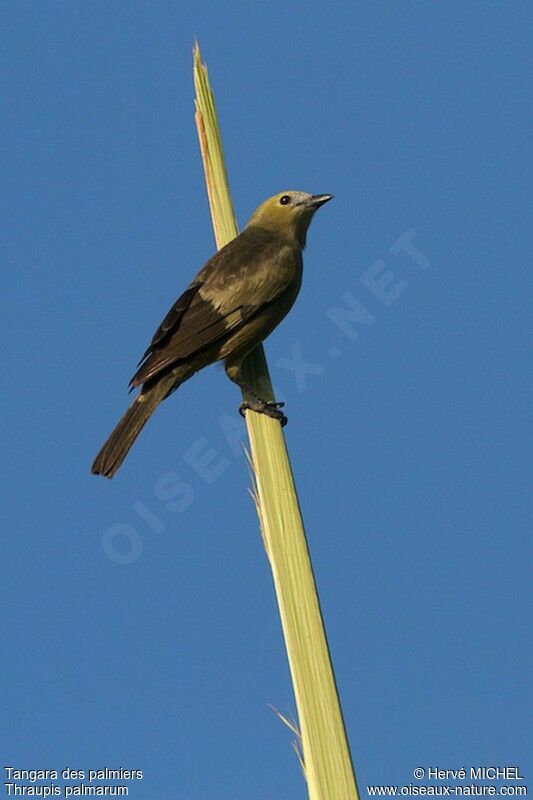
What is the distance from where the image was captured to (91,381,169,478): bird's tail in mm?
4758

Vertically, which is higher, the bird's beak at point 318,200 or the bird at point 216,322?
the bird's beak at point 318,200

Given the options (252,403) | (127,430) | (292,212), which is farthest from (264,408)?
(292,212)

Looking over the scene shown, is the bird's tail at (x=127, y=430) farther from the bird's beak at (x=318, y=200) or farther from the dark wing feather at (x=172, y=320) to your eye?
the bird's beak at (x=318, y=200)

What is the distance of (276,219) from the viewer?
607 centimetres

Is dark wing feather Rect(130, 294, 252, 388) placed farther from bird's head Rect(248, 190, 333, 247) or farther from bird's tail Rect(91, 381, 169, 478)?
bird's head Rect(248, 190, 333, 247)

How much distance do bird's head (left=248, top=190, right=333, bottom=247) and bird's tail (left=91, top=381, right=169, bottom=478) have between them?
4.97ft

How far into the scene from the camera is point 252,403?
14.5ft

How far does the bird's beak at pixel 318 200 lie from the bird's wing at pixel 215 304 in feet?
2.77

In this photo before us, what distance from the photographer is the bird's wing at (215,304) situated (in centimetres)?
505

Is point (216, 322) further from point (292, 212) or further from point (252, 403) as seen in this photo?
point (292, 212)

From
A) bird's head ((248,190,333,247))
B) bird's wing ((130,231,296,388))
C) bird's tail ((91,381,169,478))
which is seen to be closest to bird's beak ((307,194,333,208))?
bird's head ((248,190,333,247))

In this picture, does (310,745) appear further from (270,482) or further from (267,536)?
(270,482)

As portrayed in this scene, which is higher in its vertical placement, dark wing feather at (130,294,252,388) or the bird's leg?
dark wing feather at (130,294,252,388)

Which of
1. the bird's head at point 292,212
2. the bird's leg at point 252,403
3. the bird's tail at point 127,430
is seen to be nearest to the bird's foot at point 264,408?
the bird's leg at point 252,403
